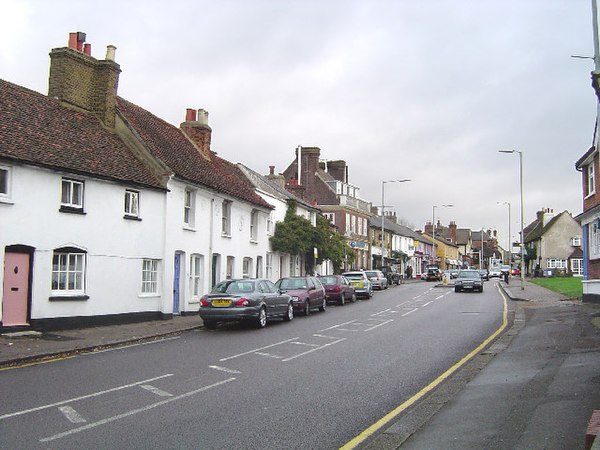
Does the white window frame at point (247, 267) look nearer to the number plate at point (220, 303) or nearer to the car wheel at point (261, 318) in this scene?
the car wheel at point (261, 318)

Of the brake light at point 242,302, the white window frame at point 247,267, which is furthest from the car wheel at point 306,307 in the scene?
the white window frame at point 247,267

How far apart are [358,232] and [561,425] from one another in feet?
192

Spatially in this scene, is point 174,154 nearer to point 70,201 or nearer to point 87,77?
point 87,77

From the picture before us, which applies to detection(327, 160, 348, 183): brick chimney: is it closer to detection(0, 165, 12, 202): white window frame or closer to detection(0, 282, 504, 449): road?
detection(0, 282, 504, 449): road

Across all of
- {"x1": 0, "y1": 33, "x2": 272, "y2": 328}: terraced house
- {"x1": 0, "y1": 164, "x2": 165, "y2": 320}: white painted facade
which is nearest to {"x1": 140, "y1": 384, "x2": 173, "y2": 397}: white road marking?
{"x1": 0, "y1": 33, "x2": 272, "y2": 328}: terraced house

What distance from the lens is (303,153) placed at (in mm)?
64000

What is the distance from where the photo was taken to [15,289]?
1634cm

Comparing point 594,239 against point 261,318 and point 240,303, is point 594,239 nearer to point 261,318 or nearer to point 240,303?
point 261,318

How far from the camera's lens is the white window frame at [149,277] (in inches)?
840

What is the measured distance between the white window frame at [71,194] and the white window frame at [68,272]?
4.55 ft

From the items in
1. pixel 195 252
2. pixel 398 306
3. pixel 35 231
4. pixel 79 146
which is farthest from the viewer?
pixel 398 306

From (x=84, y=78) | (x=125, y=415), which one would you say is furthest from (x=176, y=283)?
(x=125, y=415)

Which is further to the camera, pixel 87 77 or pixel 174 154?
pixel 174 154

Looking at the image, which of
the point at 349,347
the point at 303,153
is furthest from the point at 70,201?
the point at 303,153
